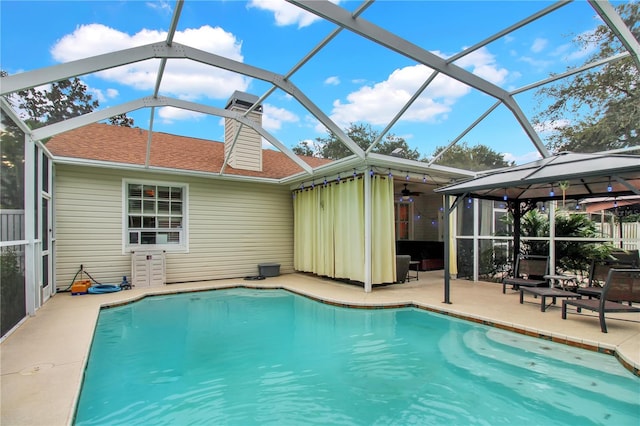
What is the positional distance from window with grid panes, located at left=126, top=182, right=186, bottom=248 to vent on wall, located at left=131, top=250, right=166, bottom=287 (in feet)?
1.50

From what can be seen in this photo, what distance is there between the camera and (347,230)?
7.66m

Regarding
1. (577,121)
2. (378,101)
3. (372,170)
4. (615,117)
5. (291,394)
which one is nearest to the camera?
(291,394)

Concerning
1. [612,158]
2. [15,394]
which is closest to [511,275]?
[612,158]

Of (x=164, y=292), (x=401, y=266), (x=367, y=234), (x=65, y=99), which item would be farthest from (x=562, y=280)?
(x=65, y=99)

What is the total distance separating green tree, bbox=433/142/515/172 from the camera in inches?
365

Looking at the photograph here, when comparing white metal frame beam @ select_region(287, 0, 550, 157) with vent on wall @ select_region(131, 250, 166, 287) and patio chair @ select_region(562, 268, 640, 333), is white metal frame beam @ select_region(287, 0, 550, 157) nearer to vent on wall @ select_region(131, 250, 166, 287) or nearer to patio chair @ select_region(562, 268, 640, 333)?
patio chair @ select_region(562, 268, 640, 333)

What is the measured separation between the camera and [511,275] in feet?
25.6

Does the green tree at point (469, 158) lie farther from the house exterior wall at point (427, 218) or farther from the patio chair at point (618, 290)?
A: the patio chair at point (618, 290)

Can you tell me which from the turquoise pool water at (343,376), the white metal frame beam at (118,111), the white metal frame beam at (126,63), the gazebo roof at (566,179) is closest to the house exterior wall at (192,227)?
the white metal frame beam at (118,111)

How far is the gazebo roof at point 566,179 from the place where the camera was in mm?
4207

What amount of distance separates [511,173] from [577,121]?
8.86 m

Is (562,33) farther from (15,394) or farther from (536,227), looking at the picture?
(15,394)

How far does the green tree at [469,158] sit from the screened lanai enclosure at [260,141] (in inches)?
8.2

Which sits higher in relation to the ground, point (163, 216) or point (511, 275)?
point (163, 216)
